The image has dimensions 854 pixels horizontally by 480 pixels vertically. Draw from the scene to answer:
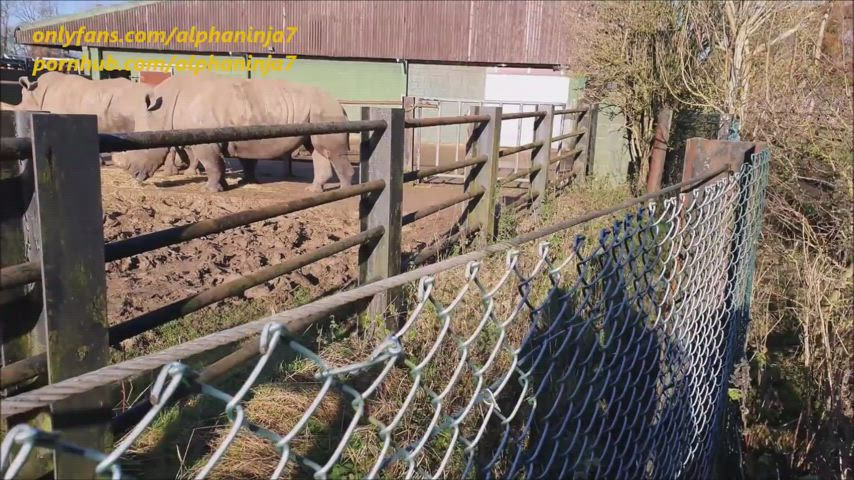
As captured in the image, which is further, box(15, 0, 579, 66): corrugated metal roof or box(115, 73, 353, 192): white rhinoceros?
box(15, 0, 579, 66): corrugated metal roof

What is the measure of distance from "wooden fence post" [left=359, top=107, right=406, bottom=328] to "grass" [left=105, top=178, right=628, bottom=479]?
0.21 metres

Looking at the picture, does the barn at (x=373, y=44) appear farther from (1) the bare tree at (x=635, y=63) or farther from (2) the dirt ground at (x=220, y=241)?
(2) the dirt ground at (x=220, y=241)

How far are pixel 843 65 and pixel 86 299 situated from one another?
5.38 metres

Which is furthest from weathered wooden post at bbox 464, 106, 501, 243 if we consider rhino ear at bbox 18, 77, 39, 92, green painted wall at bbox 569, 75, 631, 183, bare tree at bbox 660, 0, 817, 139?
rhino ear at bbox 18, 77, 39, 92

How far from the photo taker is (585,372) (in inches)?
98.3

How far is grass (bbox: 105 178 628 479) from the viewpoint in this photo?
8.66 ft

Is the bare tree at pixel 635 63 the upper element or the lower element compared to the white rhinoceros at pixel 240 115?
upper

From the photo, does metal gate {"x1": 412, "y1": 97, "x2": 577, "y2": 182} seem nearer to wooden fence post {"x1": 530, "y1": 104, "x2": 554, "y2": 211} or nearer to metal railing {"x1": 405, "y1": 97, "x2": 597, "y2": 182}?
metal railing {"x1": 405, "y1": 97, "x2": 597, "y2": 182}

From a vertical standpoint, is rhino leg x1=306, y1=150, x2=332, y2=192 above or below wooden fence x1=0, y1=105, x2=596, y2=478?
below

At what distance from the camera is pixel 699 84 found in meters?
9.28

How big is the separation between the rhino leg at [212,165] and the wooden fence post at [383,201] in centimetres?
728

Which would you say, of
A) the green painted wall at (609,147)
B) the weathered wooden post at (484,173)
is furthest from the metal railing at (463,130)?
the green painted wall at (609,147)

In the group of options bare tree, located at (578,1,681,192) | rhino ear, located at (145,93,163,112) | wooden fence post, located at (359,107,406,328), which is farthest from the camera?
rhino ear, located at (145,93,163,112)

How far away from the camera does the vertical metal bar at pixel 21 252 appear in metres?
1.96
